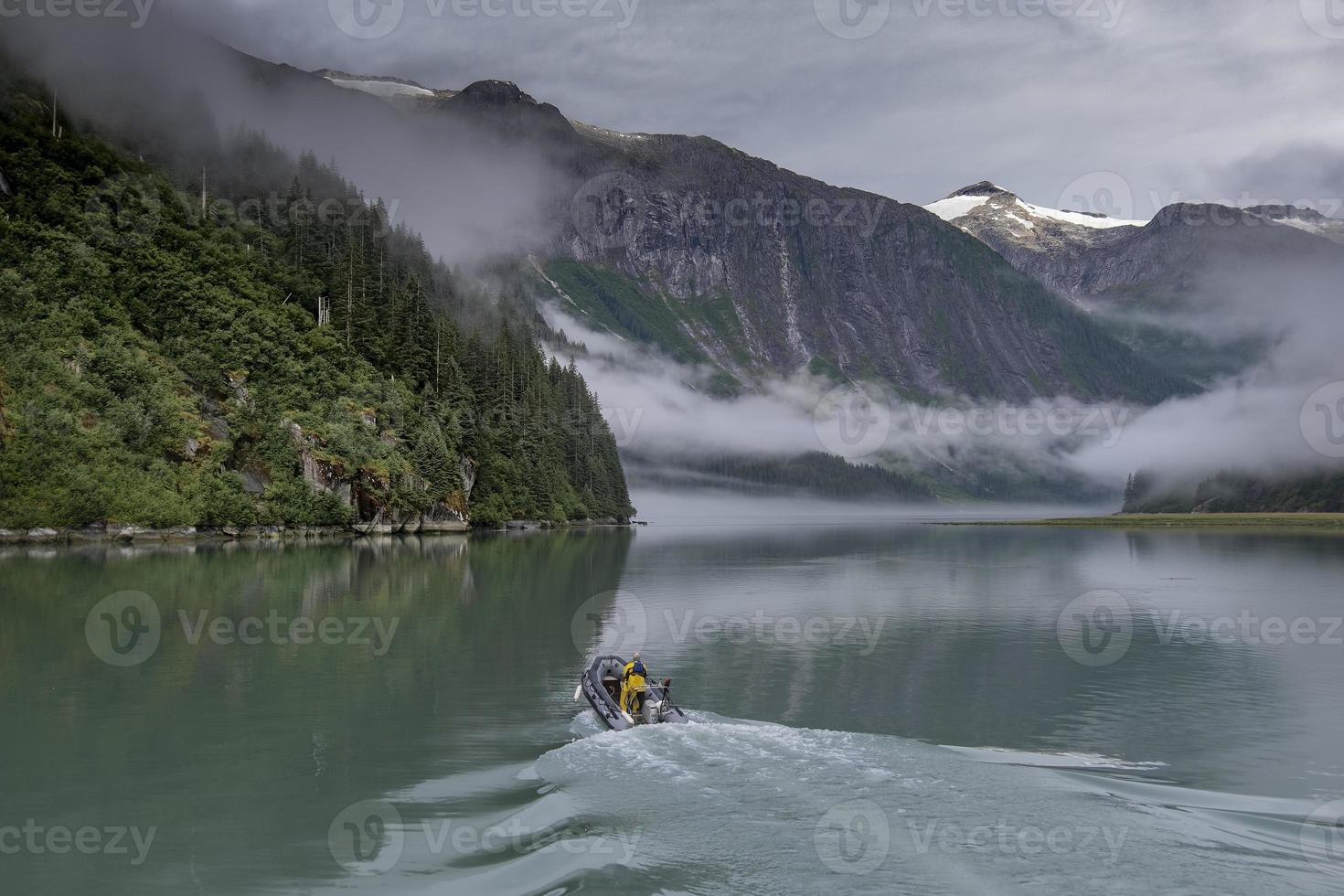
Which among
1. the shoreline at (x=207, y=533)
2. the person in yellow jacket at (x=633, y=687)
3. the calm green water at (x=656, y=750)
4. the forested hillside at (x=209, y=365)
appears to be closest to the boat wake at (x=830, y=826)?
the calm green water at (x=656, y=750)

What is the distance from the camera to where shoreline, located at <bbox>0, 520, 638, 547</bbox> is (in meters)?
97.1

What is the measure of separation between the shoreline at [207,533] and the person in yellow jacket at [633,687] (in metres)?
89.9

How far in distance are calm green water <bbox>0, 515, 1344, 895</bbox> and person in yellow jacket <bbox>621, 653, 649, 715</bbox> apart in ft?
5.78

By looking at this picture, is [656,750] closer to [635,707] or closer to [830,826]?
[635,707]

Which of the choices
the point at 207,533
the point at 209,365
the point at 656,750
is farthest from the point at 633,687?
the point at 209,365

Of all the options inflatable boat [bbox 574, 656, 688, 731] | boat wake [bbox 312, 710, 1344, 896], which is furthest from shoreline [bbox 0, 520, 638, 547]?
boat wake [bbox 312, 710, 1344, 896]

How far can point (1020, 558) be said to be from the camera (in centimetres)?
12588

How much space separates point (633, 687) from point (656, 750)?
385 centimetres

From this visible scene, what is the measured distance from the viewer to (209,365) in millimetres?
121312

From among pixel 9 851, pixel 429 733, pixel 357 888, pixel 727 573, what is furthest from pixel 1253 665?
pixel 727 573

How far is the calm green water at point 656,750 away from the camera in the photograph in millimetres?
18500

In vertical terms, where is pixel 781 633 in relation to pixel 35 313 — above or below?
below

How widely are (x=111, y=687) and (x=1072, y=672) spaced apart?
135 feet

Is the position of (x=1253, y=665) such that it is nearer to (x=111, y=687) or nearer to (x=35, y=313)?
(x=111, y=687)
